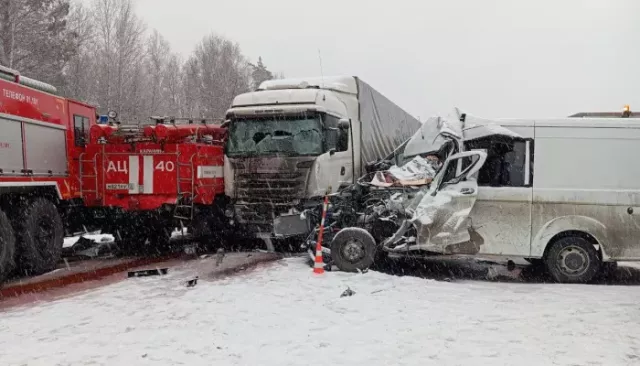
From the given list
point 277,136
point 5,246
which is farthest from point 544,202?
point 5,246

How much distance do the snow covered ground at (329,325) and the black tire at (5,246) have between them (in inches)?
74.3

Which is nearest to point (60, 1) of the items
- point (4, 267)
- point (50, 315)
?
point (4, 267)

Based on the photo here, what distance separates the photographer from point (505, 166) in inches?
338

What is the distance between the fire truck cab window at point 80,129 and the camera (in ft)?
36.9

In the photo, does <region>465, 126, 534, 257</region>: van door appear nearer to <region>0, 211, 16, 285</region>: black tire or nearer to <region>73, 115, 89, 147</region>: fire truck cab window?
<region>0, 211, 16, 285</region>: black tire

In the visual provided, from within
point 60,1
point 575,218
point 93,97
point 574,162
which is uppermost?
point 60,1

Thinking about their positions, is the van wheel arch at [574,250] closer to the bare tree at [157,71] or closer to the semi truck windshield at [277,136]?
the semi truck windshield at [277,136]

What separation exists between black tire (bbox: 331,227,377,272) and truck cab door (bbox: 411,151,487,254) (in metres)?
0.74

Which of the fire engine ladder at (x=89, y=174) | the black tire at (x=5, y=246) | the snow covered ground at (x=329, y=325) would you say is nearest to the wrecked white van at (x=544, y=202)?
the snow covered ground at (x=329, y=325)

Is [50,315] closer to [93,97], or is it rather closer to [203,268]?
[203,268]

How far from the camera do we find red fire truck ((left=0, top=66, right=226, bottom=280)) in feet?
30.1

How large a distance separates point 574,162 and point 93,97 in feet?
128

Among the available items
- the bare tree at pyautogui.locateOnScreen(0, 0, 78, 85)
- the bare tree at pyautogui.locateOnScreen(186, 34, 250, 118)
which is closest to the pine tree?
the bare tree at pyautogui.locateOnScreen(186, 34, 250, 118)

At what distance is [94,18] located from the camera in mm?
40344
